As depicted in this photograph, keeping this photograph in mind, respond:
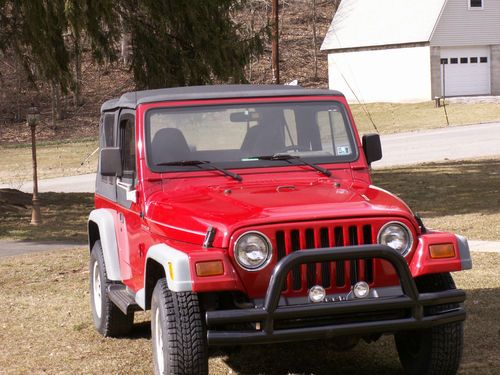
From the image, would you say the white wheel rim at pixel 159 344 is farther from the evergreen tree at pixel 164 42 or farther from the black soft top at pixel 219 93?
the evergreen tree at pixel 164 42

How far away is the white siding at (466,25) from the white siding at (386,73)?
1.56 metres

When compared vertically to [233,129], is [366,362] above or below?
below

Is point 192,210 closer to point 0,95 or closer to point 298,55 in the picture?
point 0,95

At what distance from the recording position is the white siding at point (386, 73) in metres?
52.1

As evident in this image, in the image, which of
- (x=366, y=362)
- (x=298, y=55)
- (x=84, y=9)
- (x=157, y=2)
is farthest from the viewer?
(x=298, y=55)

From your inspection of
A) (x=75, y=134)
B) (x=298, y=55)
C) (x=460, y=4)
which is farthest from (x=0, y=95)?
(x=460, y=4)

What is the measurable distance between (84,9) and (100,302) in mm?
10165

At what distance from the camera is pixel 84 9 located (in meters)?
18.0

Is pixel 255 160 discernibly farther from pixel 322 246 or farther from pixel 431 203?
pixel 431 203

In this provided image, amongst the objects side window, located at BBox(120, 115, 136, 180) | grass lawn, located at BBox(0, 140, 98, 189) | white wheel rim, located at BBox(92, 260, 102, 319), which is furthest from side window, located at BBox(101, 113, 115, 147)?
grass lawn, located at BBox(0, 140, 98, 189)

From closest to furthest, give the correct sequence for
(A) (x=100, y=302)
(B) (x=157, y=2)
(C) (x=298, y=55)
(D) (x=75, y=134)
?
1. (A) (x=100, y=302)
2. (B) (x=157, y=2)
3. (D) (x=75, y=134)
4. (C) (x=298, y=55)

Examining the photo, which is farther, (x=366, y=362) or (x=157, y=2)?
(x=157, y=2)

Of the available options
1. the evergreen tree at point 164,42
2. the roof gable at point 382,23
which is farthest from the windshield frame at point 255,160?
the roof gable at point 382,23

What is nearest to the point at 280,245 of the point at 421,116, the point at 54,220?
the point at 54,220
